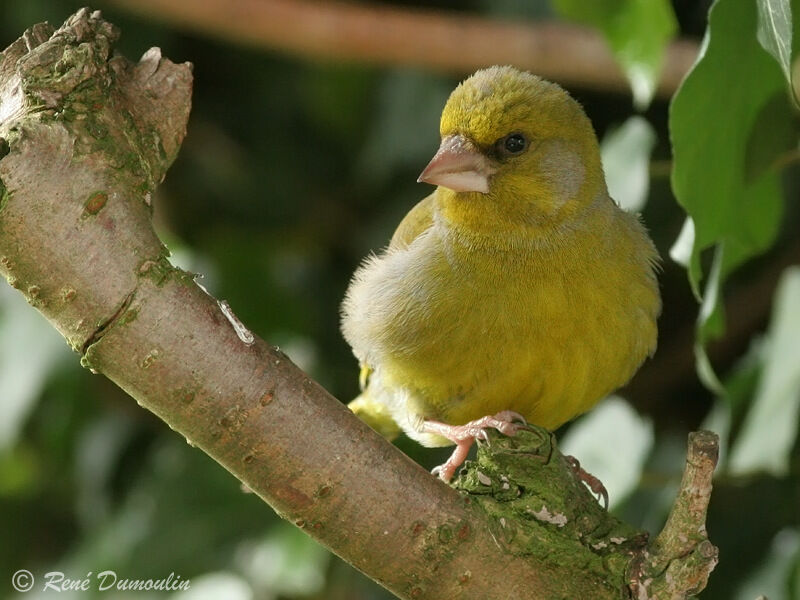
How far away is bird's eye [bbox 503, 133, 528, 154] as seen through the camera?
9.67 feet

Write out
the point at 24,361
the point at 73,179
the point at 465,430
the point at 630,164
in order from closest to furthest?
1. the point at 73,179
2. the point at 465,430
3. the point at 630,164
4. the point at 24,361

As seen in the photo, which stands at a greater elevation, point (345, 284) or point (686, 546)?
point (686, 546)

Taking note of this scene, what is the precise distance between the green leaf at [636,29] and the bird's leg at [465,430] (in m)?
0.87

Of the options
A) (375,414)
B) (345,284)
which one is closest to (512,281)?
(375,414)

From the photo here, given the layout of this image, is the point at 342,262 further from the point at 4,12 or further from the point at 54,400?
the point at 4,12

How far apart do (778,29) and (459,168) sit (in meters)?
1.02

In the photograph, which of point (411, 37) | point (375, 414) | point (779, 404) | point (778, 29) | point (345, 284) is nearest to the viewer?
point (778, 29)

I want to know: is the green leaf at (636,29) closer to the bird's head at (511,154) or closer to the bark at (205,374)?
the bird's head at (511,154)

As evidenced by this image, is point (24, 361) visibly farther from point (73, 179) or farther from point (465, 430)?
point (73, 179)

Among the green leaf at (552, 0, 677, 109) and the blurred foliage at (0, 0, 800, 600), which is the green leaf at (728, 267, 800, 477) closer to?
the blurred foliage at (0, 0, 800, 600)

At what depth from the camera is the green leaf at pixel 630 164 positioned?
127 inches

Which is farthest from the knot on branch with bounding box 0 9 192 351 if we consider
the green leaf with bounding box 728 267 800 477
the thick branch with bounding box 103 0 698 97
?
the thick branch with bounding box 103 0 698 97

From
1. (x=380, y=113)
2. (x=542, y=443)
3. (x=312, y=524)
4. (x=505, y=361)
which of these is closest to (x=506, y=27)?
(x=380, y=113)

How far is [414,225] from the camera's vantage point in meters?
3.31
